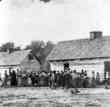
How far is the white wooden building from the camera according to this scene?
33531 mm

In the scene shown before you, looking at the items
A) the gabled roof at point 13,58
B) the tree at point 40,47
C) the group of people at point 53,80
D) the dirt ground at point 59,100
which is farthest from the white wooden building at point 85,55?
the tree at point 40,47

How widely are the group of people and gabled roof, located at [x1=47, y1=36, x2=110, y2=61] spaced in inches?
299

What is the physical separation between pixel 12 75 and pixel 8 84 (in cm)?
120

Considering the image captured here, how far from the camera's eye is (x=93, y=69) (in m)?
33.9

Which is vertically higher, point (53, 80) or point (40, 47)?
point (40, 47)

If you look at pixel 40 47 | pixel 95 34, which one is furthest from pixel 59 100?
pixel 40 47

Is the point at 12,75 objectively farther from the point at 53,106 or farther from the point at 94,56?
the point at 53,106

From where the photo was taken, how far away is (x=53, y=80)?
26.8 metres

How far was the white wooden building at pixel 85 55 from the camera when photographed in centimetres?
3353

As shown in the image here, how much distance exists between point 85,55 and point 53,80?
32.4ft

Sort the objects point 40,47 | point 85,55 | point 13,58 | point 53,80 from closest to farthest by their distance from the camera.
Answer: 1. point 53,80
2. point 85,55
3. point 13,58
4. point 40,47

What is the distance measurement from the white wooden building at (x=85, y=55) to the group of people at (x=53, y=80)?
602 centimetres

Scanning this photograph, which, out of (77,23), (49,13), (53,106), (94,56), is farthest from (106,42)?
Answer: (53,106)

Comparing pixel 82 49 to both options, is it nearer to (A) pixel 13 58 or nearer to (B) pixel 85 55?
(B) pixel 85 55
